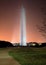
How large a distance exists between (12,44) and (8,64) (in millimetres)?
28449

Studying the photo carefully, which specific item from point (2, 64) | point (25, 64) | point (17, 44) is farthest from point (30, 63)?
point (17, 44)

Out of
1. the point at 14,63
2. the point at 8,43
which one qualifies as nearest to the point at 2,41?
the point at 8,43

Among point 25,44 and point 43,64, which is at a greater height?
point 25,44

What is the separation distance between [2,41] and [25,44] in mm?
5779

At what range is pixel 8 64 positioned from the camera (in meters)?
17.2

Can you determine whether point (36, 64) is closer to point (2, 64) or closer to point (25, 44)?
point (2, 64)

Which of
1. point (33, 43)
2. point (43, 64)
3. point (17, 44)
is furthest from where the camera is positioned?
point (33, 43)

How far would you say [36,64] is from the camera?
55.8 feet

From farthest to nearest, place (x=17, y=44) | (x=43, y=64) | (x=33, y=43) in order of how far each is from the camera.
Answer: (x=33, y=43)
(x=17, y=44)
(x=43, y=64)

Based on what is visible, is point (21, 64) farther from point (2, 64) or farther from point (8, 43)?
point (8, 43)

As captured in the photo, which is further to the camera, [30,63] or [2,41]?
[2,41]

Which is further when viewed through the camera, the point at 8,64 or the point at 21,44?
the point at 21,44

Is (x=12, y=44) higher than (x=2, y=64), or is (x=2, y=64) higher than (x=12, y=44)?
(x=12, y=44)

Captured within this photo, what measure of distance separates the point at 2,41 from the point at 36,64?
32363mm
